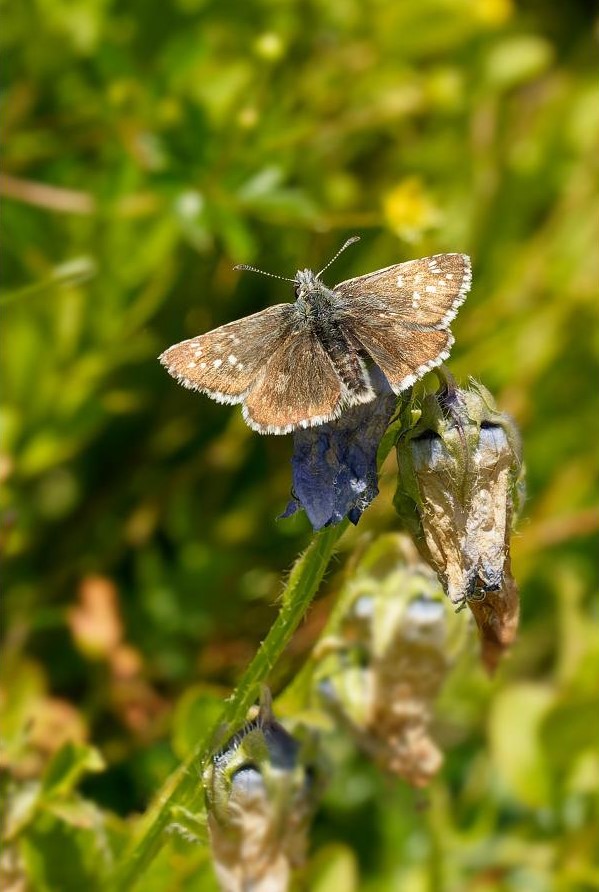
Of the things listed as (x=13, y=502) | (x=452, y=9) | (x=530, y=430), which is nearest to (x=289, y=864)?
(x=13, y=502)

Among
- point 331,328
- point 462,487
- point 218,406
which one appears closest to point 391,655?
point 462,487

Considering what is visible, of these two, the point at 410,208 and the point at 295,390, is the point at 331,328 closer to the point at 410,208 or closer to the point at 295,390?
the point at 295,390

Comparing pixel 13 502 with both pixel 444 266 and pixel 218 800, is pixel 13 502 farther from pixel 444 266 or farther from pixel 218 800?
pixel 444 266

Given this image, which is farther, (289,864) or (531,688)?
(531,688)

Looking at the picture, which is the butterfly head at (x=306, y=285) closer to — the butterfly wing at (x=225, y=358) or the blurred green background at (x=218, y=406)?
the butterfly wing at (x=225, y=358)

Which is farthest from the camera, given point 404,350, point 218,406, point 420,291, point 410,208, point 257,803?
point 410,208
